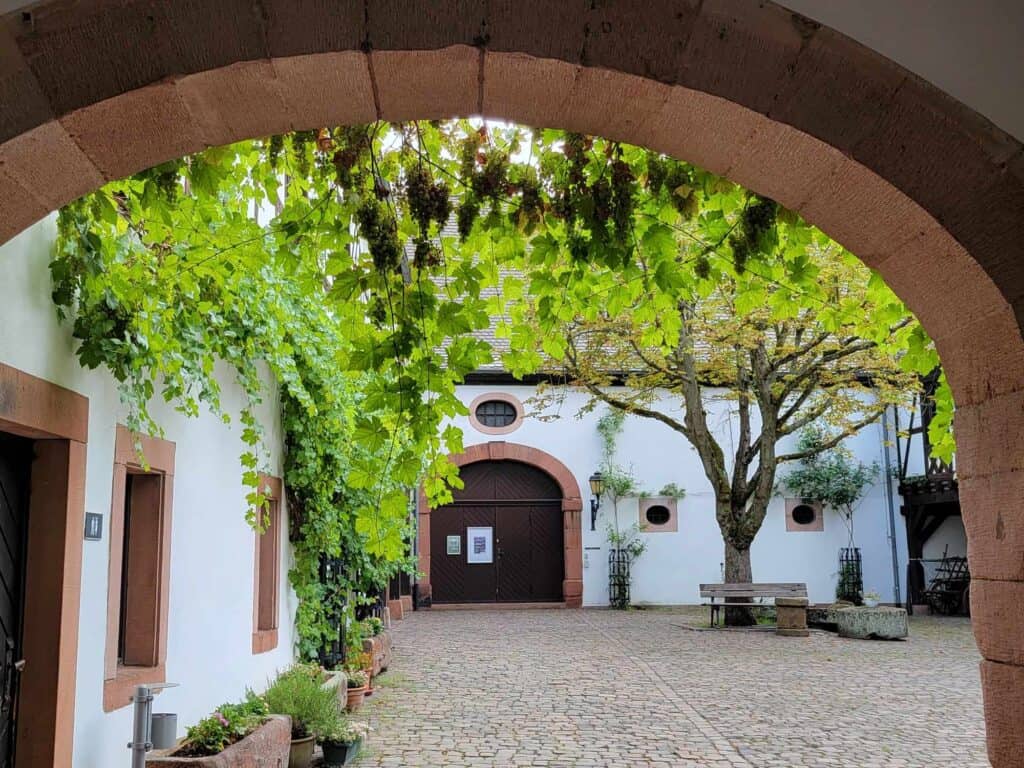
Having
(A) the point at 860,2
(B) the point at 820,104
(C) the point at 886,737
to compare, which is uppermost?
(A) the point at 860,2

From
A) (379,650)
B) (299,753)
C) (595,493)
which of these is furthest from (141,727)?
(595,493)

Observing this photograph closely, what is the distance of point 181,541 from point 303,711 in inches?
52.0

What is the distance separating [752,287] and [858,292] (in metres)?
9.90

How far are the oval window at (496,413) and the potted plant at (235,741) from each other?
14.6 meters

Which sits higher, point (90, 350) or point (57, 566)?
point (90, 350)

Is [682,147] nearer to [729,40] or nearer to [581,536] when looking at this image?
[729,40]

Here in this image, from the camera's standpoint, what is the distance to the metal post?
14.0 feet

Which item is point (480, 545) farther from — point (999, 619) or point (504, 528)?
point (999, 619)

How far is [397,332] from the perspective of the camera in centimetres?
397

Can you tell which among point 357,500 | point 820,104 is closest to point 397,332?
point 820,104

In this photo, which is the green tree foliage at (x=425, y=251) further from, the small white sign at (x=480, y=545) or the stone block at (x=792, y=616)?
the small white sign at (x=480, y=545)

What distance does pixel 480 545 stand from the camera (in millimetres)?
20469

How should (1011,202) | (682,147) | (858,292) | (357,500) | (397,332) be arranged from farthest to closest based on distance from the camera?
(858,292) → (357,500) → (397,332) → (682,147) → (1011,202)

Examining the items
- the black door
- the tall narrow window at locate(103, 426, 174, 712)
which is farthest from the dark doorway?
the black door
